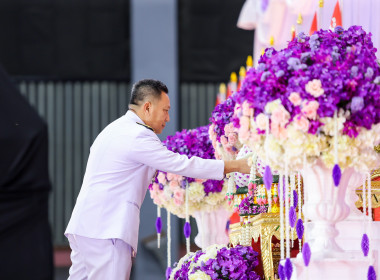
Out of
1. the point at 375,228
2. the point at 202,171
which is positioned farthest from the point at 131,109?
the point at 375,228

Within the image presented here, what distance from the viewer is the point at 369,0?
3729 millimetres

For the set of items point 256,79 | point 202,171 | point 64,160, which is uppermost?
point 256,79

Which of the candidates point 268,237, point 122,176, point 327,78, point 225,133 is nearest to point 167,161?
point 122,176

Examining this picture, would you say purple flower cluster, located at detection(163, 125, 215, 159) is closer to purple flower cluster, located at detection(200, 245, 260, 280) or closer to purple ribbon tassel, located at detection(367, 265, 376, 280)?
purple flower cluster, located at detection(200, 245, 260, 280)

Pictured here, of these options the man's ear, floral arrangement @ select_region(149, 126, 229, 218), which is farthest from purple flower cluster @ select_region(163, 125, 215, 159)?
the man's ear

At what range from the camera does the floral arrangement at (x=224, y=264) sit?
341 centimetres

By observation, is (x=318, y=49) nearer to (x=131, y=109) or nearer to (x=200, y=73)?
(x=131, y=109)

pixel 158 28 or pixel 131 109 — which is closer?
pixel 131 109

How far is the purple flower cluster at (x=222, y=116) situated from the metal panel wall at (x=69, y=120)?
4190mm

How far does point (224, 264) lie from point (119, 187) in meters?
0.57

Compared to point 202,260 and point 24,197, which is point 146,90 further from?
point 24,197

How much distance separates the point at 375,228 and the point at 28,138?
1.38m

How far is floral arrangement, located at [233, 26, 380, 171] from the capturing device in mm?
2582

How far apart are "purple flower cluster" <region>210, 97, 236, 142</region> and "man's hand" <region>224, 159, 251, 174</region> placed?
9.1 inches
